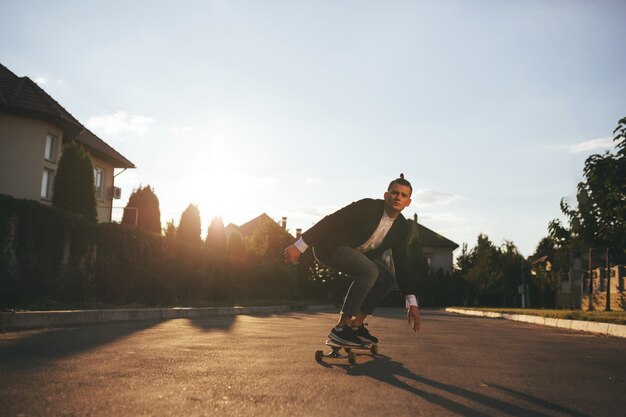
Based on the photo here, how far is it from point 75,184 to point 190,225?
878 cm

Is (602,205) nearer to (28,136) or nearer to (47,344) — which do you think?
(47,344)

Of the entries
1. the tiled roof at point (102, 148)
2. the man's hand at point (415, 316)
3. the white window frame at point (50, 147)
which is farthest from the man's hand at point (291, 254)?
the tiled roof at point (102, 148)

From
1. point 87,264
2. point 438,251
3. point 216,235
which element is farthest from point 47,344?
point 438,251

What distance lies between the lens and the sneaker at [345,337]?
6.12 meters

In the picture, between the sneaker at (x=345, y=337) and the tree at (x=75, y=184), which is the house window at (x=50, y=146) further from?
the sneaker at (x=345, y=337)

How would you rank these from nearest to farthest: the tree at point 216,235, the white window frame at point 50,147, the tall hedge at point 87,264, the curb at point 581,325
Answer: the curb at point 581,325 → the tall hedge at point 87,264 → the white window frame at point 50,147 → the tree at point 216,235

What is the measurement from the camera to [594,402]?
3.88 meters

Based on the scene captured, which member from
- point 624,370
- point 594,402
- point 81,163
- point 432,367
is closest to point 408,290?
point 432,367

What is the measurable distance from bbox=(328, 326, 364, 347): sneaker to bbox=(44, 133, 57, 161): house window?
26216 millimetres

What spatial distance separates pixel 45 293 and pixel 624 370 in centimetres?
1176

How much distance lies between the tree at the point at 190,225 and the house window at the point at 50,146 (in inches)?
266

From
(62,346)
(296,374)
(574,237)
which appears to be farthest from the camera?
(574,237)

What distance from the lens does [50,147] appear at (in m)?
29.4

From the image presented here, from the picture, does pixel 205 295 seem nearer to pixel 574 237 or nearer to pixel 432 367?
pixel 574 237
